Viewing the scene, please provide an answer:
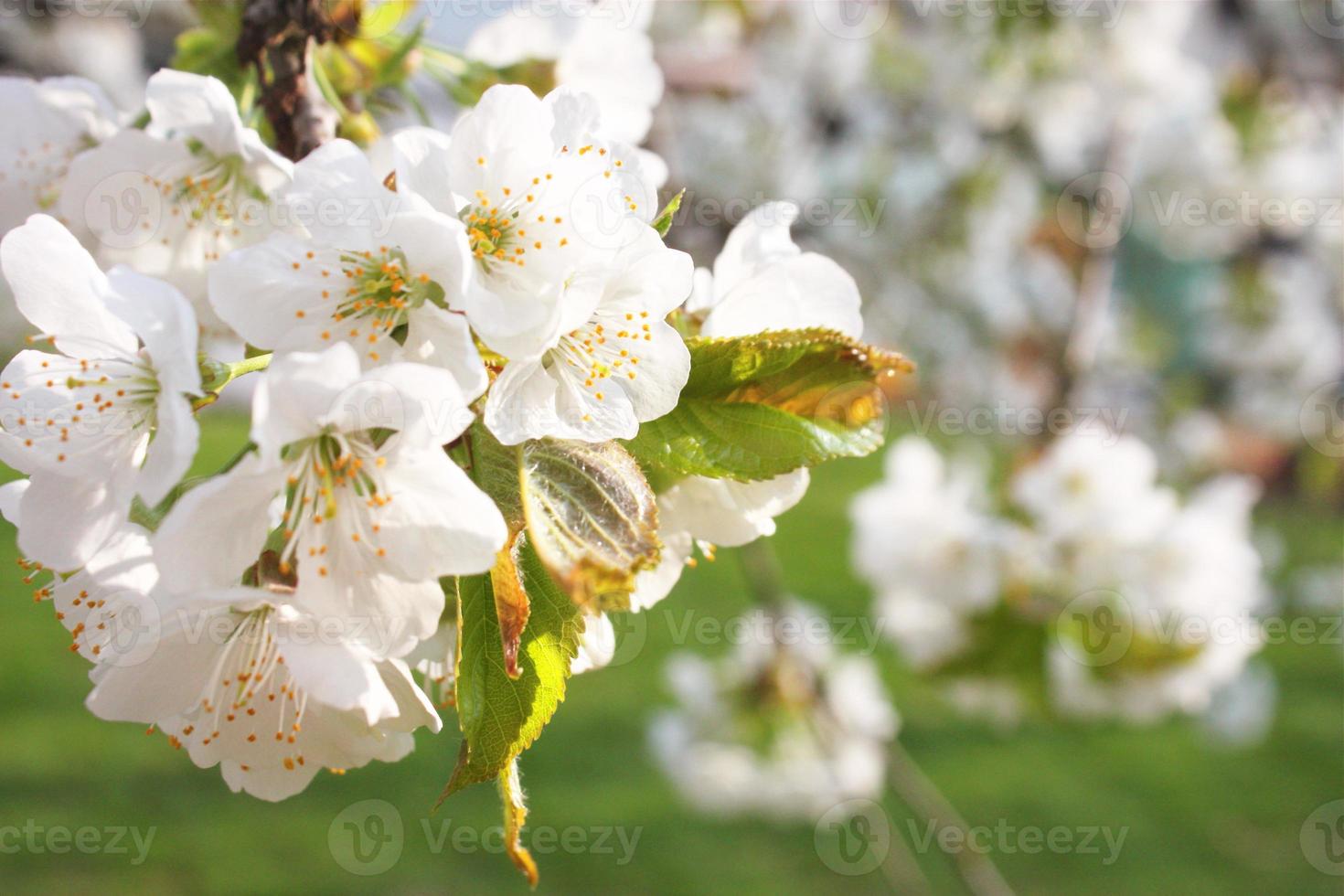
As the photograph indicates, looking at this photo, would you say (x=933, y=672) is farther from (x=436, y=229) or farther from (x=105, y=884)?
(x=105, y=884)

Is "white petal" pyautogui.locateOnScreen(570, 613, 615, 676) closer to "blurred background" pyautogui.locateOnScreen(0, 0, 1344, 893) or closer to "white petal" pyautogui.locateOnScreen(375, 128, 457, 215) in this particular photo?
"white petal" pyautogui.locateOnScreen(375, 128, 457, 215)

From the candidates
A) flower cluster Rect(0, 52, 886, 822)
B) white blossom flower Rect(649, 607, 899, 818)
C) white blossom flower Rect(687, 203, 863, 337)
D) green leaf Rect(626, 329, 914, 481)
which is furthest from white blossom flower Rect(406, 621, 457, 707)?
white blossom flower Rect(649, 607, 899, 818)

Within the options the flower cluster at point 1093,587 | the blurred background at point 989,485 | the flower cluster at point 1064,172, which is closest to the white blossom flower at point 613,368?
the blurred background at point 989,485

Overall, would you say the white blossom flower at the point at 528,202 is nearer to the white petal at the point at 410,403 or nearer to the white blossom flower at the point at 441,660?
the white petal at the point at 410,403

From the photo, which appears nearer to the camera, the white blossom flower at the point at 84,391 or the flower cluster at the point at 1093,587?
the white blossom flower at the point at 84,391

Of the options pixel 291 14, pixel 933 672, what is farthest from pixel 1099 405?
pixel 291 14
